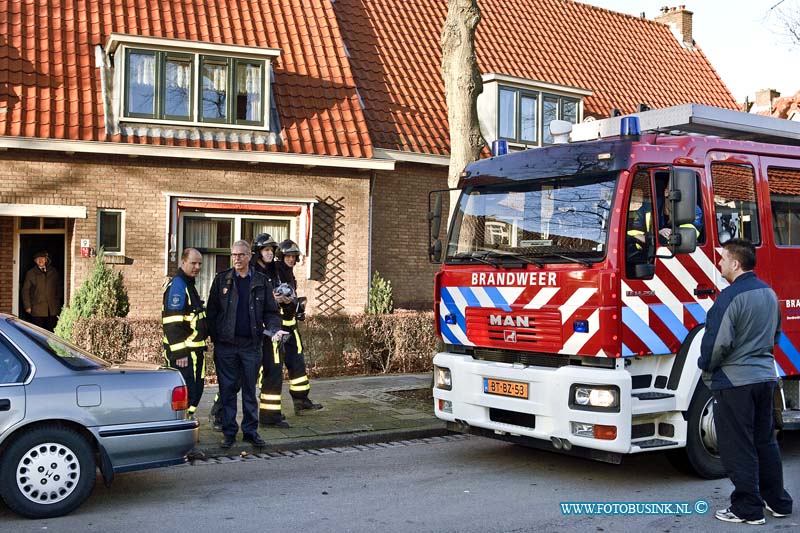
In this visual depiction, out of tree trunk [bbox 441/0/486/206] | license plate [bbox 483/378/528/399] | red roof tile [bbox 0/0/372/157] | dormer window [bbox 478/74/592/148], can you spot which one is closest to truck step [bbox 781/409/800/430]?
license plate [bbox 483/378/528/399]

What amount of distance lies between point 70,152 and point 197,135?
2.12 metres

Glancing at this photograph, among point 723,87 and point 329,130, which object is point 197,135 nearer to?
point 329,130

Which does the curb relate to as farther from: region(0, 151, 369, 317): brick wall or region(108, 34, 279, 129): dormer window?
region(108, 34, 279, 129): dormer window

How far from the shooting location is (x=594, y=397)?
6.98 metres

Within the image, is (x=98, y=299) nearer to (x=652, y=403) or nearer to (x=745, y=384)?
(x=652, y=403)

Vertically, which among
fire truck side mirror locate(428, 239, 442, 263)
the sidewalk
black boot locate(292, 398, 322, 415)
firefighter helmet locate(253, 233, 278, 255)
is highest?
firefighter helmet locate(253, 233, 278, 255)

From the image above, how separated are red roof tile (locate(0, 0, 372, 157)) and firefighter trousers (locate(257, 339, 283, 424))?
7.01 metres

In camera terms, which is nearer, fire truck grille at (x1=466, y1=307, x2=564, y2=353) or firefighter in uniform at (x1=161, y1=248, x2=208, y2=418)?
fire truck grille at (x1=466, y1=307, x2=564, y2=353)

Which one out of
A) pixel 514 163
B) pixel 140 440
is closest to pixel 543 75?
pixel 514 163

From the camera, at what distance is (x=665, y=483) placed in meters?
7.41

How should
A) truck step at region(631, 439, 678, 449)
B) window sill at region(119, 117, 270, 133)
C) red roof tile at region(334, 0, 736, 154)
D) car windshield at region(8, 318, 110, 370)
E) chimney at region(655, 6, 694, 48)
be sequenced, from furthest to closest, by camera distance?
1. chimney at region(655, 6, 694, 48)
2. red roof tile at region(334, 0, 736, 154)
3. window sill at region(119, 117, 270, 133)
4. truck step at region(631, 439, 678, 449)
5. car windshield at region(8, 318, 110, 370)

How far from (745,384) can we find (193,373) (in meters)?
4.95

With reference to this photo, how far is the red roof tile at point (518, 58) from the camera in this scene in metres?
18.3

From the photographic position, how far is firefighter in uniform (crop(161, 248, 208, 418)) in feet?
27.3
